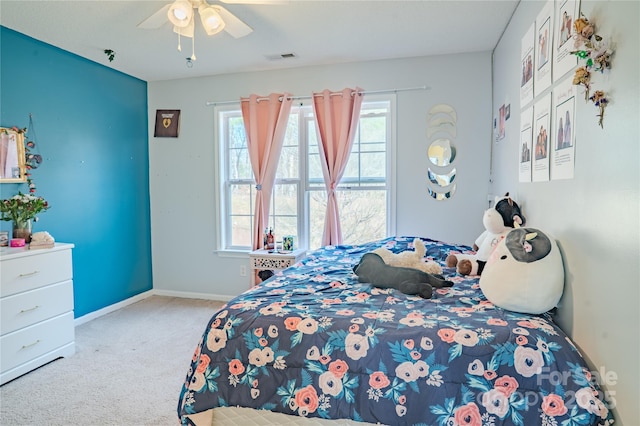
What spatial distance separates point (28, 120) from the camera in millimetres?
2914

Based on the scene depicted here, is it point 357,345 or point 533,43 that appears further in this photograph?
point 533,43

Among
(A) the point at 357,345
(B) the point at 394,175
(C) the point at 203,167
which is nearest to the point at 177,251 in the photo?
(C) the point at 203,167

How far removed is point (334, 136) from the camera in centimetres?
346

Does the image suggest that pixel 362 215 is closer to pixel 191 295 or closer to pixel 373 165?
pixel 373 165

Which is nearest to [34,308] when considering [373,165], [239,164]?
[239,164]

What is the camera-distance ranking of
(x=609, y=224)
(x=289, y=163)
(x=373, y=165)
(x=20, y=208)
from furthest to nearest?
(x=289, y=163), (x=373, y=165), (x=20, y=208), (x=609, y=224)

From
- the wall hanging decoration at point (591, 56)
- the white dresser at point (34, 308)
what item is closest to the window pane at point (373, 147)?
the wall hanging decoration at point (591, 56)

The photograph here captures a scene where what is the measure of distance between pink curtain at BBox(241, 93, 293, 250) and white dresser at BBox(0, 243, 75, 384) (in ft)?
5.35

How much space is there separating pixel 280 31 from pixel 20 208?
2.28 meters

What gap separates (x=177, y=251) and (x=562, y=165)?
3.75 meters

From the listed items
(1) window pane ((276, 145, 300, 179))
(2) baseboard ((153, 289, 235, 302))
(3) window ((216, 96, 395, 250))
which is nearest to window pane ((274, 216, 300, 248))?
(3) window ((216, 96, 395, 250))

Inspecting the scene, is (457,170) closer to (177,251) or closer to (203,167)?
(203,167)

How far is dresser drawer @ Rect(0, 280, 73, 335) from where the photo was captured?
2.32 meters

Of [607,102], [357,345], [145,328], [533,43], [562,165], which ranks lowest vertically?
[145,328]
